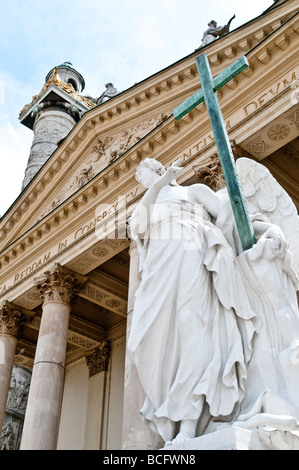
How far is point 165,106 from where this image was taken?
12.3 m

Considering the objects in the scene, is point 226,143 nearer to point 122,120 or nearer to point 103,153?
point 122,120

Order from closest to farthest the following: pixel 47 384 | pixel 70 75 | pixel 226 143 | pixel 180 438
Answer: pixel 180 438 → pixel 226 143 → pixel 47 384 → pixel 70 75

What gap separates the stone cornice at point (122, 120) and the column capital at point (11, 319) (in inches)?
54.9

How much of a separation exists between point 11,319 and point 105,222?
13.2ft

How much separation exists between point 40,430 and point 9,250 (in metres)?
5.51

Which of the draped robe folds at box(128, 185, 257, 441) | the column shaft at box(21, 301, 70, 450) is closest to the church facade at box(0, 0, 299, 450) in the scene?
the column shaft at box(21, 301, 70, 450)

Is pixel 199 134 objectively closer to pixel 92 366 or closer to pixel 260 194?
pixel 260 194

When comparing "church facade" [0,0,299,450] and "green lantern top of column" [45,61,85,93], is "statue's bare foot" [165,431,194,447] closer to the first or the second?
"church facade" [0,0,299,450]

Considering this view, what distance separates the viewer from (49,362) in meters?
10.7

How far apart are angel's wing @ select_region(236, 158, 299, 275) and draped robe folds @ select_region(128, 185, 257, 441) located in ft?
1.97

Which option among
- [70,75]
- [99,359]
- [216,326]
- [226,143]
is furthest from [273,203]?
[70,75]

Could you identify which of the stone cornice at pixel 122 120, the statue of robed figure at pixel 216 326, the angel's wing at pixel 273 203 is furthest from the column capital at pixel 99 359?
the statue of robed figure at pixel 216 326

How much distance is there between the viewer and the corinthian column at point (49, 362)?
9969 mm
